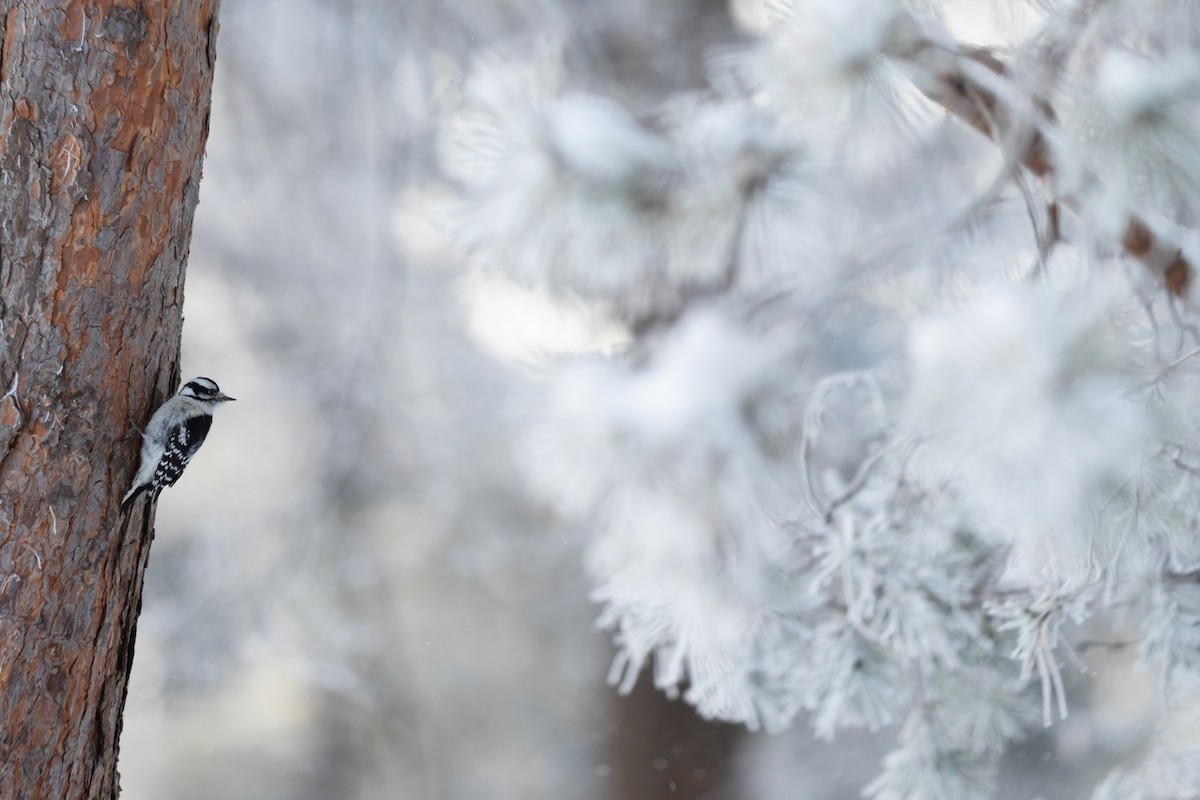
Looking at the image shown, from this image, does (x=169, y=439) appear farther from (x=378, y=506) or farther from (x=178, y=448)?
(x=378, y=506)

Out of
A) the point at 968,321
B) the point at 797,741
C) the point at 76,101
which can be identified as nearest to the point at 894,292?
the point at 968,321

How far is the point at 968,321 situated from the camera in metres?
0.89

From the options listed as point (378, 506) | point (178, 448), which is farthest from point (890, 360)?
point (378, 506)

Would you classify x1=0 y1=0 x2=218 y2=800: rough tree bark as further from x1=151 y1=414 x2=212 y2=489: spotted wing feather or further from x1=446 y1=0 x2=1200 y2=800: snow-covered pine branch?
x1=446 y1=0 x2=1200 y2=800: snow-covered pine branch

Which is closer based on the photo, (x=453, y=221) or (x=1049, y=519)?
(x=1049, y=519)

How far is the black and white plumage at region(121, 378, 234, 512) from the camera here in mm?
629

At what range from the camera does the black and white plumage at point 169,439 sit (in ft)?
2.06

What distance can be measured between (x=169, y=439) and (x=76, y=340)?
104 millimetres

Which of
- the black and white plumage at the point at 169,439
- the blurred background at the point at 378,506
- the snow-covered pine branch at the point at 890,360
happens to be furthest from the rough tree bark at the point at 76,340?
the blurred background at the point at 378,506

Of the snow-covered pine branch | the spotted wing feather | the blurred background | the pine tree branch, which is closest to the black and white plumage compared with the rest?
the spotted wing feather

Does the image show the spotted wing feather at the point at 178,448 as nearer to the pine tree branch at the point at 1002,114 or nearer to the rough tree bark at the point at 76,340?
the rough tree bark at the point at 76,340

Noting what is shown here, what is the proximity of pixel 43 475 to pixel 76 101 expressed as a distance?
23cm

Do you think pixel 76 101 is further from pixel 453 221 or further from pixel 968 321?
pixel 968 321

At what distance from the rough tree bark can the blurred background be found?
1382mm
